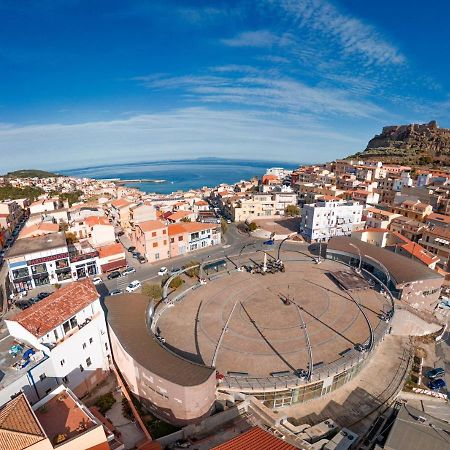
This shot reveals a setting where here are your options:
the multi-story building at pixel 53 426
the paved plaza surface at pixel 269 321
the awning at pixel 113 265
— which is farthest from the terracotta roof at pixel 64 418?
the awning at pixel 113 265

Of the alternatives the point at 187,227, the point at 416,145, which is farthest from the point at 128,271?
the point at 416,145

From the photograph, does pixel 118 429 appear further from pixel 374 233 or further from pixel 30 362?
pixel 374 233

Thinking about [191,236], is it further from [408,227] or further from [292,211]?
[408,227]

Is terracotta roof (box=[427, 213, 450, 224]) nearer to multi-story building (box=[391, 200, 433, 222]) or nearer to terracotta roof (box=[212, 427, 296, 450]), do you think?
multi-story building (box=[391, 200, 433, 222])

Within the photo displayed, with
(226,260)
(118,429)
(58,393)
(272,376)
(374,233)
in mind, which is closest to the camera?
(58,393)

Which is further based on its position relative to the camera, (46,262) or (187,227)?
(187,227)

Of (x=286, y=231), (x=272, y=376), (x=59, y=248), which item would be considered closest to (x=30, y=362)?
(x=272, y=376)

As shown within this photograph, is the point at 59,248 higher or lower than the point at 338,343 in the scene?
higher
